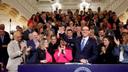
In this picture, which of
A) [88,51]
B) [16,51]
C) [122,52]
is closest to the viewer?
[88,51]

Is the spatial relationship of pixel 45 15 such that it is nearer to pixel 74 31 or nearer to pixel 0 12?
pixel 74 31

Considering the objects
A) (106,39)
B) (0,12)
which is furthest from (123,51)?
(0,12)

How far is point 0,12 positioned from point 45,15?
6639 mm

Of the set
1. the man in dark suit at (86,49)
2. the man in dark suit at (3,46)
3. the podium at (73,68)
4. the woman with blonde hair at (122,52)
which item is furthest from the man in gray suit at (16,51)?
the woman with blonde hair at (122,52)

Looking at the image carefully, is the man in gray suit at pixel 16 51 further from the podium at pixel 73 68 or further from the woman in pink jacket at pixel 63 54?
the podium at pixel 73 68

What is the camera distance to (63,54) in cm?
1009

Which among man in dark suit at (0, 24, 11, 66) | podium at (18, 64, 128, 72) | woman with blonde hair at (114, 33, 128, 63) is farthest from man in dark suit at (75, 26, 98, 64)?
man in dark suit at (0, 24, 11, 66)

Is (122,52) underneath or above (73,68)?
above

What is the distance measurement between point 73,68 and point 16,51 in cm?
181

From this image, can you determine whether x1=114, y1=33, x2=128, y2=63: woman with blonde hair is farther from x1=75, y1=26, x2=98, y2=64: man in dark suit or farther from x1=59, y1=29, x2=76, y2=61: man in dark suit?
x1=59, y1=29, x2=76, y2=61: man in dark suit

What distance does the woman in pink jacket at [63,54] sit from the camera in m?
10.1

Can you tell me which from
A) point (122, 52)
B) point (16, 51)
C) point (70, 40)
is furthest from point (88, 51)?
point (16, 51)

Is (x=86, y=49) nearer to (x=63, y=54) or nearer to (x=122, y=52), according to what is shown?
(x=63, y=54)

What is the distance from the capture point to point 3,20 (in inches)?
922
